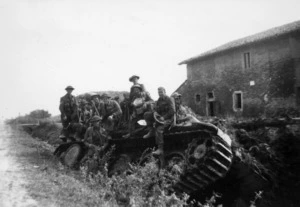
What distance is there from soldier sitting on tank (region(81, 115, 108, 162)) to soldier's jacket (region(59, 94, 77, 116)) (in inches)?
68.6

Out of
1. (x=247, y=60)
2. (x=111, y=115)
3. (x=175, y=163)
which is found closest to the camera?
(x=175, y=163)

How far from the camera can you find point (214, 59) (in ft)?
76.1

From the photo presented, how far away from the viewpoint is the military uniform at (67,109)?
11469mm

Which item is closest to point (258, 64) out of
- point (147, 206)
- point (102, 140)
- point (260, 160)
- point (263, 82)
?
point (263, 82)

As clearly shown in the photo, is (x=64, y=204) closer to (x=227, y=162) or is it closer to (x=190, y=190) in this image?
(x=190, y=190)

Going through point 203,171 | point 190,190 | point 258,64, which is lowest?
point 190,190

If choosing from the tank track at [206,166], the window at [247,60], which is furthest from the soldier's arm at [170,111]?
the window at [247,60]

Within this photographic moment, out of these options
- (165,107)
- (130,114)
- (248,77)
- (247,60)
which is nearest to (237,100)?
(248,77)

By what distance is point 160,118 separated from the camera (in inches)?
310

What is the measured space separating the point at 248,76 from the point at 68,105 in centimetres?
1383

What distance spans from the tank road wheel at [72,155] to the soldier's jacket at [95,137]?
0.48 m

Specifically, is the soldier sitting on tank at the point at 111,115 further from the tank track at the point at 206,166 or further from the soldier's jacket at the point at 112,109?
the tank track at the point at 206,166

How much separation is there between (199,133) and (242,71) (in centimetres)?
1508

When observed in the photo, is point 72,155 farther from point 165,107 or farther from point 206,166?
point 206,166
